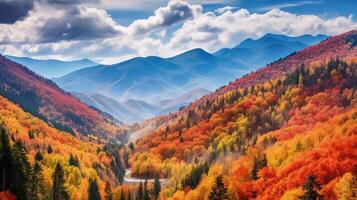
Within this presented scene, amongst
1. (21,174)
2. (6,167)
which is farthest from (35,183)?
(6,167)

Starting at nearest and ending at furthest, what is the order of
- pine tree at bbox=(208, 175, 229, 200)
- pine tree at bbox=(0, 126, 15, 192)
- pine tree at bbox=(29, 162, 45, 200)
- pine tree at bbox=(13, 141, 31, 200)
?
1. pine tree at bbox=(208, 175, 229, 200)
2. pine tree at bbox=(0, 126, 15, 192)
3. pine tree at bbox=(13, 141, 31, 200)
4. pine tree at bbox=(29, 162, 45, 200)

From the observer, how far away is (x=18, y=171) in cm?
11819

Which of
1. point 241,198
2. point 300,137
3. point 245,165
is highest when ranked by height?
point 300,137

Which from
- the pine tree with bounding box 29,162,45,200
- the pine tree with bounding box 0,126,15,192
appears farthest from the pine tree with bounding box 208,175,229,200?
the pine tree with bounding box 0,126,15,192

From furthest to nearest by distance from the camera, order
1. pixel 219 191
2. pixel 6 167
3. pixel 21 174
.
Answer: pixel 21 174 < pixel 6 167 < pixel 219 191

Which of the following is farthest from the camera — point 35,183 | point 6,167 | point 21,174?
point 35,183

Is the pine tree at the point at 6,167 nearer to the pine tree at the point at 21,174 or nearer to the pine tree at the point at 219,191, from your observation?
the pine tree at the point at 21,174

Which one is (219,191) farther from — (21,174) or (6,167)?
(6,167)

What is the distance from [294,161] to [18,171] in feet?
277

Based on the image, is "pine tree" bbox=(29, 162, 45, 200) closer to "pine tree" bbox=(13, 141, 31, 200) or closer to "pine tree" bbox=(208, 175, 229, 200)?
"pine tree" bbox=(13, 141, 31, 200)

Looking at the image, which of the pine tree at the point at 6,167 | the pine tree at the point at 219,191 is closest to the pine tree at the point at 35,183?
the pine tree at the point at 6,167

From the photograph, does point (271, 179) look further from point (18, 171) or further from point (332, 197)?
point (18, 171)

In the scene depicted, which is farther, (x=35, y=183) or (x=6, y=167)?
(x=35, y=183)

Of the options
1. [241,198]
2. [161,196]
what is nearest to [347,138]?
[241,198]
